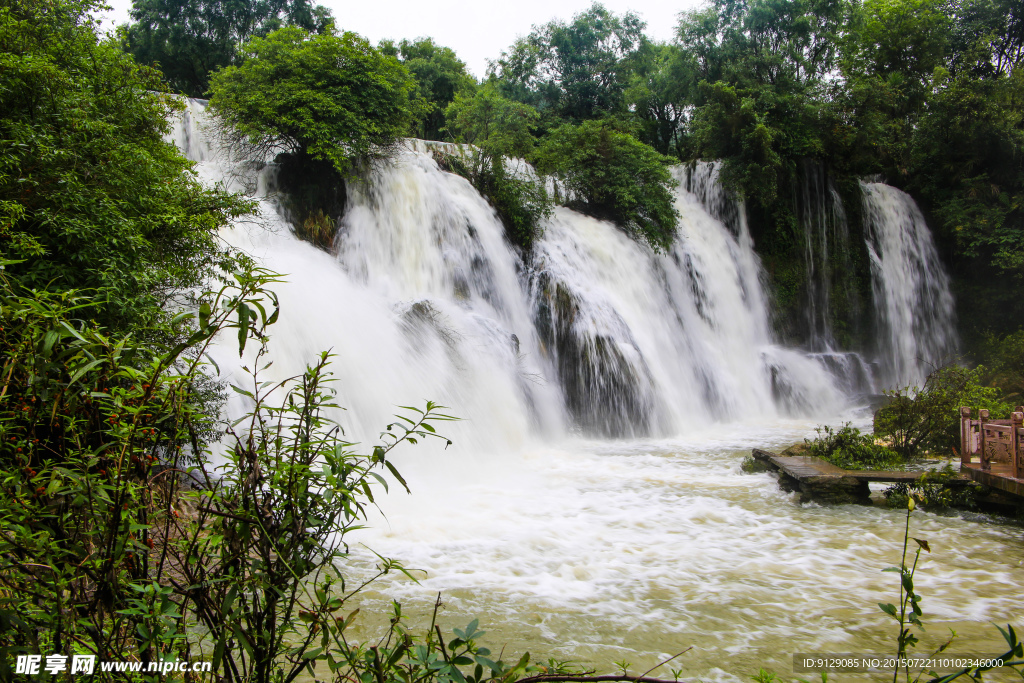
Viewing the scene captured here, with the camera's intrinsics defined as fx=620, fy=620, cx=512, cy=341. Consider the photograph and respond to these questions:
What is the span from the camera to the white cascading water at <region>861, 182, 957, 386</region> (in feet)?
63.2

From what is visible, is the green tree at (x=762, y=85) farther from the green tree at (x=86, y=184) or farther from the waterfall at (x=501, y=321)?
the green tree at (x=86, y=184)

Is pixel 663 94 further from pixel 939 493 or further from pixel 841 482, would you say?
pixel 939 493

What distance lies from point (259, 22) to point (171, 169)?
27.8 m

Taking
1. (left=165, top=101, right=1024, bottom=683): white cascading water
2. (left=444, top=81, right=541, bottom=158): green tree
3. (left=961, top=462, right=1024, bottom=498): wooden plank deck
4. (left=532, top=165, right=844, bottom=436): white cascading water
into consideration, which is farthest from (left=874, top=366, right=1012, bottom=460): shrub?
(left=444, top=81, right=541, bottom=158): green tree

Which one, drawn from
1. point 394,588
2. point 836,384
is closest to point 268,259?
point 394,588

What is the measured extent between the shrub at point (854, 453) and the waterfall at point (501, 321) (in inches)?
157

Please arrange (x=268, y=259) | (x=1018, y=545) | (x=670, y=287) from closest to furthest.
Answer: (x=1018, y=545)
(x=268, y=259)
(x=670, y=287)

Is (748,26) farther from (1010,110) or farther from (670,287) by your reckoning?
(670,287)

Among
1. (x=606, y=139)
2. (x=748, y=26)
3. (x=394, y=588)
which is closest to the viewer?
(x=394, y=588)

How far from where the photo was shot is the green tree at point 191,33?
93.7 feet

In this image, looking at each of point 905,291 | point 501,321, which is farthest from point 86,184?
point 905,291

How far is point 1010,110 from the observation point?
18844 millimetres

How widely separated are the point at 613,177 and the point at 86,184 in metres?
13.8

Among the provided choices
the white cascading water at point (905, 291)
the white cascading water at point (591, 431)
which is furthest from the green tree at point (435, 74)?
the white cascading water at point (905, 291)
